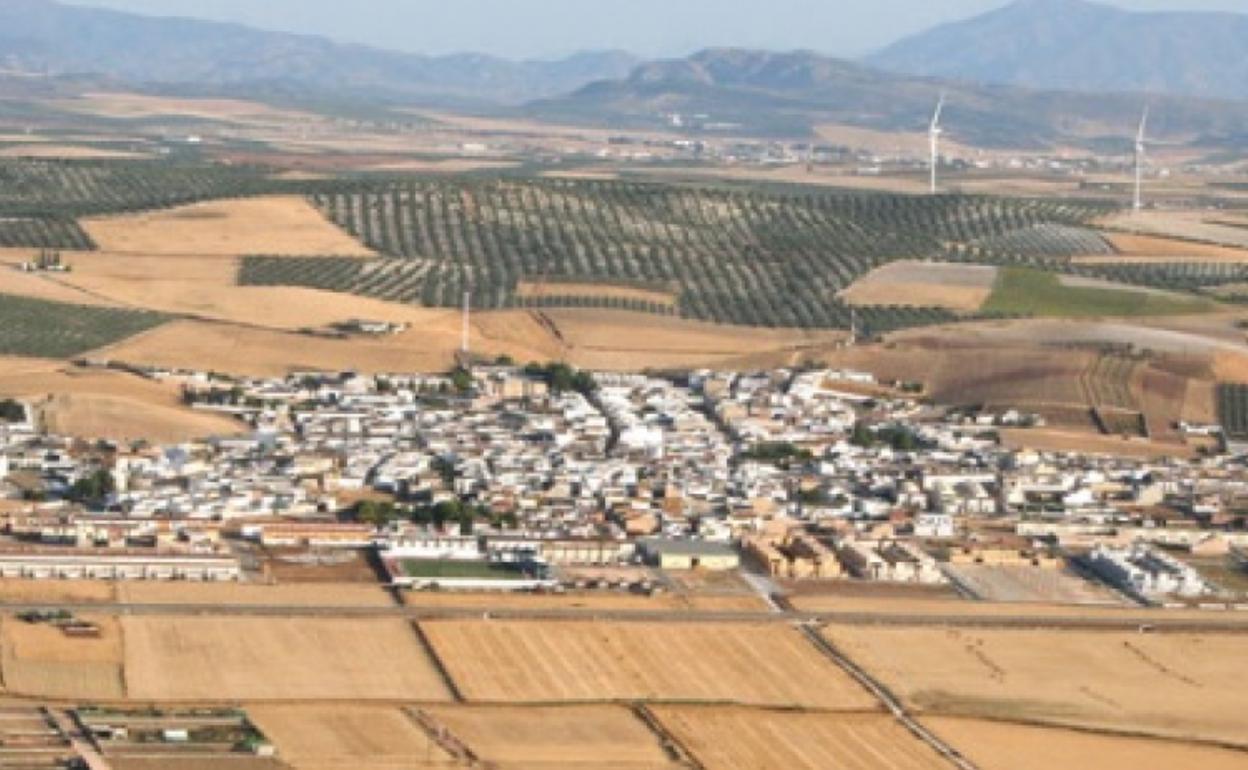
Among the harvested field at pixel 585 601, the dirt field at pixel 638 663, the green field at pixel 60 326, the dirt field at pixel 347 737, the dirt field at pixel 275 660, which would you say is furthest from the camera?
the green field at pixel 60 326

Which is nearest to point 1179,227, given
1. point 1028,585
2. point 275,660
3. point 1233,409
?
point 1233,409

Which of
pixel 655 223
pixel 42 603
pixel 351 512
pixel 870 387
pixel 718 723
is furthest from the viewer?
pixel 655 223

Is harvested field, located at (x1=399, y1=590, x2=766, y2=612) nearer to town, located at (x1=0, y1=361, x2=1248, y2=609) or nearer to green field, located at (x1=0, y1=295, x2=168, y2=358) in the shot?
town, located at (x1=0, y1=361, x2=1248, y2=609)

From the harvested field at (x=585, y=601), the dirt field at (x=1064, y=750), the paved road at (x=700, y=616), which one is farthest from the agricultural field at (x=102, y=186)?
the dirt field at (x=1064, y=750)

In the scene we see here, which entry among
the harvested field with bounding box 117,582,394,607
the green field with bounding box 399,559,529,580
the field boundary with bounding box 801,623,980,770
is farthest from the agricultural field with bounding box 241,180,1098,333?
the field boundary with bounding box 801,623,980,770

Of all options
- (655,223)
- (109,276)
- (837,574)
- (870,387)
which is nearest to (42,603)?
(837,574)

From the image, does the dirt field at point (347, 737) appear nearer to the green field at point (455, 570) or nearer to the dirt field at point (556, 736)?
the dirt field at point (556, 736)

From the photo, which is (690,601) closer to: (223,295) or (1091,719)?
(1091,719)
